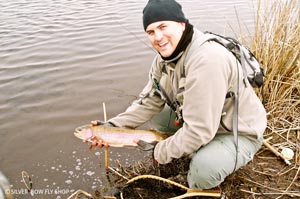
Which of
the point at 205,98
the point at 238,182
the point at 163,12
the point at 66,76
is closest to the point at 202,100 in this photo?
the point at 205,98

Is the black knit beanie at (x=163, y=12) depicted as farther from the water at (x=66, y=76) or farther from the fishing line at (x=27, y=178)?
the fishing line at (x=27, y=178)

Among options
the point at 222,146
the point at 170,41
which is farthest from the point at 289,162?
the point at 170,41

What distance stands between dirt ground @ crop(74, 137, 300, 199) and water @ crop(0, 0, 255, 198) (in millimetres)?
376

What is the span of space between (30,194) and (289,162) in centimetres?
270

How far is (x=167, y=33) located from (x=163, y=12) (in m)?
0.17

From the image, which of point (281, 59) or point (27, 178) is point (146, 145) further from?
point (281, 59)

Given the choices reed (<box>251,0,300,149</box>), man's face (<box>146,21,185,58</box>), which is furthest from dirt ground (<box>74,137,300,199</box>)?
man's face (<box>146,21,185,58</box>)

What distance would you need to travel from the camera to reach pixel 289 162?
3254 mm

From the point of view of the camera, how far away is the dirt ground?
2.96m

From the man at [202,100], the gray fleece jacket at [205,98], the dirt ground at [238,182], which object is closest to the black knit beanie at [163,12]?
the man at [202,100]

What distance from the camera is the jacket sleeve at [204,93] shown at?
7.60 feet

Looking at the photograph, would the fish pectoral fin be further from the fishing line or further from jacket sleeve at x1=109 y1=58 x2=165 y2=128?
the fishing line

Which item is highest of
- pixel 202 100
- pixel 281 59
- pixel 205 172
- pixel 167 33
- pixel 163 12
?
pixel 163 12

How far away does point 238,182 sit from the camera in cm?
307
